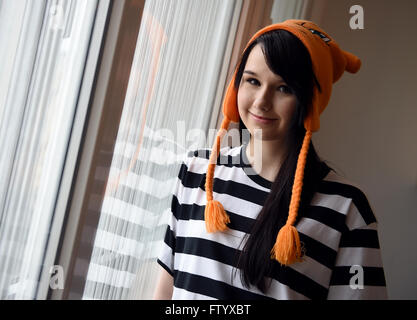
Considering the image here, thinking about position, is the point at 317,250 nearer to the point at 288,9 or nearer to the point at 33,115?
the point at 33,115

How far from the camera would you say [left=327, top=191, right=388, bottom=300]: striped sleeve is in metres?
0.92

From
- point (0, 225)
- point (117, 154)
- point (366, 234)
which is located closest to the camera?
point (0, 225)

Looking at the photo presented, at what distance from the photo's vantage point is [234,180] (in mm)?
Answer: 1020

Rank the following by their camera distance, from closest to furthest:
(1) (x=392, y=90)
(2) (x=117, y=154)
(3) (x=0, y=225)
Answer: (3) (x=0, y=225) → (2) (x=117, y=154) → (1) (x=392, y=90)

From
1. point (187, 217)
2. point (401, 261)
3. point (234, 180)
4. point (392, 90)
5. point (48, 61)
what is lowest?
point (401, 261)

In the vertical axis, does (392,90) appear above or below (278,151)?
above

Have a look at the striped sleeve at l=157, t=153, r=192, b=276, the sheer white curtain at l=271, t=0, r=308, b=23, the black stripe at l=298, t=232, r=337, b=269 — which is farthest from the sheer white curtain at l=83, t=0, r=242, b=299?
the sheer white curtain at l=271, t=0, r=308, b=23

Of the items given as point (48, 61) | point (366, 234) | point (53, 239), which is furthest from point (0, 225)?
point (366, 234)

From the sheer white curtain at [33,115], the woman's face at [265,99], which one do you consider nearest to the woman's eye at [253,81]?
the woman's face at [265,99]

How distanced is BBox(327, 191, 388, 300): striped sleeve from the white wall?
1.69 meters

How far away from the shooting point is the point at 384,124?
2.68 meters

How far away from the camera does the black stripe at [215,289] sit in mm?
909
